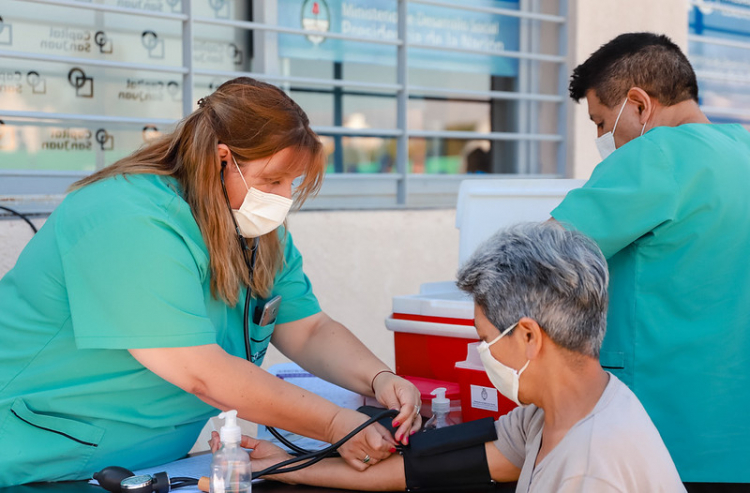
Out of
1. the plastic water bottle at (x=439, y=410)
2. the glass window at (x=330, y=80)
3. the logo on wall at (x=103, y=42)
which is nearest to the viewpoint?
the plastic water bottle at (x=439, y=410)

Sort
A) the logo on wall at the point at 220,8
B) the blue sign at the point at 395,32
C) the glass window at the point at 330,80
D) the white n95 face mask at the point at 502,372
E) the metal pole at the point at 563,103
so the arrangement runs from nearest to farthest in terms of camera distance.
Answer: the white n95 face mask at the point at 502,372, the glass window at the point at 330,80, the logo on wall at the point at 220,8, the blue sign at the point at 395,32, the metal pole at the point at 563,103

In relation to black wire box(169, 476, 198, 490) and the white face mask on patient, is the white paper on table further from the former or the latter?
the white face mask on patient

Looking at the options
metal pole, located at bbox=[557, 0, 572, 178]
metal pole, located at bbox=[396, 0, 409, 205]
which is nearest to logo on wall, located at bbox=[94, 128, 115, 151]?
metal pole, located at bbox=[396, 0, 409, 205]

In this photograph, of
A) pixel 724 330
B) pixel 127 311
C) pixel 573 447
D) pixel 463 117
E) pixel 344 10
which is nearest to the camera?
pixel 573 447

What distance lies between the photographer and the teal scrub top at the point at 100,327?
1309mm

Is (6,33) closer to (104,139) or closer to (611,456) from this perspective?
(104,139)

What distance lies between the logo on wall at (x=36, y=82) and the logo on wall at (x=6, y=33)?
5.0 inches

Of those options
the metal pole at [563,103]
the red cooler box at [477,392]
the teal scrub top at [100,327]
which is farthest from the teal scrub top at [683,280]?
the metal pole at [563,103]

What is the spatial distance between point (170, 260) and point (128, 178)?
0.72 feet

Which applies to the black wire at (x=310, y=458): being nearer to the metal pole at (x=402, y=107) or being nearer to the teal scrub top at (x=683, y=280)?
the teal scrub top at (x=683, y=280)

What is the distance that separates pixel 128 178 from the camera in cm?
145

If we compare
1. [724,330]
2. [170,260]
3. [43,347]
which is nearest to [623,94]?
[724,330]

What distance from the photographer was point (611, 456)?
3.63ft

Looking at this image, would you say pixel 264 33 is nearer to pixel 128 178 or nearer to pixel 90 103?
pixel 90 103
